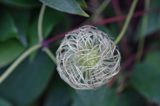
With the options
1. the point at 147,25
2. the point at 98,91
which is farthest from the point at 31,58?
the point at 147,25

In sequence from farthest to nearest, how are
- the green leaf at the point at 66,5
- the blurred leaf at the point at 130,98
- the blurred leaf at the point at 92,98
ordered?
the blurred leaf at the point at 130,98 < the blurred leaf at the point at 92,98 < the green leaf at the point at 66,5

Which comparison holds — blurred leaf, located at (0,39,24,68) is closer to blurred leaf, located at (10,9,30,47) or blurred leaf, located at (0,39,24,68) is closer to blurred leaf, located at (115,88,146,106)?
blurred leaf, located at (10,9,30,47)

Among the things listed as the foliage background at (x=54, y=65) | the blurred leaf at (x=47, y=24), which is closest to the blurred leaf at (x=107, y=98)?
the foliage background at (x=54, y=65)

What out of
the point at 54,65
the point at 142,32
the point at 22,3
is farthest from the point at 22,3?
the point at 142,32

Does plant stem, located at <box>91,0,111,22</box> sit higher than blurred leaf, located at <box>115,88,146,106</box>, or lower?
higher

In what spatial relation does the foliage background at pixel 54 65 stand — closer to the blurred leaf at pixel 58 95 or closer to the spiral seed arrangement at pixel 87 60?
the blurred leaf at pixel 58 95

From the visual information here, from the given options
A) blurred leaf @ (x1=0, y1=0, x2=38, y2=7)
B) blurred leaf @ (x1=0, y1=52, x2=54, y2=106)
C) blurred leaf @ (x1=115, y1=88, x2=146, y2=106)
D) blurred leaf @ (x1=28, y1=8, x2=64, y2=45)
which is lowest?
blurred leaf @ (x1=115, y1=88, x2=146, y2=106)

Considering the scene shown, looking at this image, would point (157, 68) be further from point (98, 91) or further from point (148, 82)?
point (98, 91)

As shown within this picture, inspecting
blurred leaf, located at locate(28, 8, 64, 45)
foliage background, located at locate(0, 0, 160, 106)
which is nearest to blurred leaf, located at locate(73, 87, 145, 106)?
foliage background, located at locate(0, 0, 160, 106)
